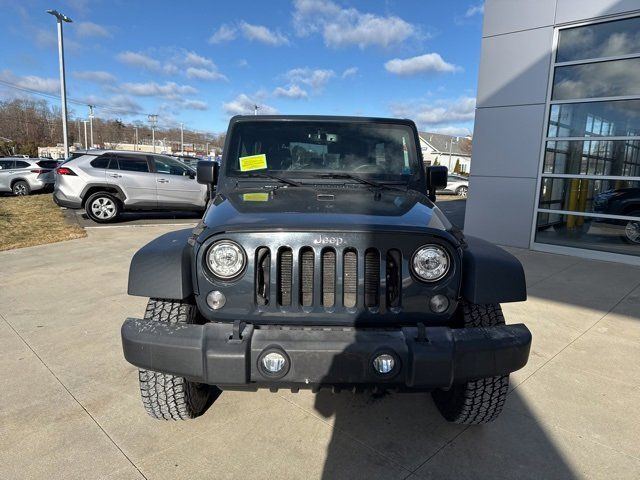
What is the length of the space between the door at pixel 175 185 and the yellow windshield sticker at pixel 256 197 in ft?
25.6

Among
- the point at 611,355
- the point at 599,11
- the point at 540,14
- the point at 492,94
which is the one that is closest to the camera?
the point at 611,355

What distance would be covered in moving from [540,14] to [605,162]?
285 cm

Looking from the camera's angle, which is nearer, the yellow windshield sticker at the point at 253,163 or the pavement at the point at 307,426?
the pavement at the point at 307,426

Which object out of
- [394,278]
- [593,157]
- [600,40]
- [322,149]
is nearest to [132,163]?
[322,149]

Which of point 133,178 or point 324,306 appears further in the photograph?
point 133,178

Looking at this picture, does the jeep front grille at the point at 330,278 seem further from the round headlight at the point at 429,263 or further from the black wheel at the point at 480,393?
the black wheel at the point at 480,393

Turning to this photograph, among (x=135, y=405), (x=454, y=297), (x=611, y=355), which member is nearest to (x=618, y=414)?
(x=611, y=355)

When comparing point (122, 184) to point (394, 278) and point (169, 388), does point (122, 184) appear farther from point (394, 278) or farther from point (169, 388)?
point (394, 278)

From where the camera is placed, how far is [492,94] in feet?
25.9

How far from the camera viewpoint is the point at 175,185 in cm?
1013

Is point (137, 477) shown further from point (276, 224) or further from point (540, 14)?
point (540, 14)

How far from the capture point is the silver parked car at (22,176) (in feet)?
50.6

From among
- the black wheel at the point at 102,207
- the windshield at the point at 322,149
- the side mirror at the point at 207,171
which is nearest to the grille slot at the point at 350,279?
the windshield at the point at 322,149

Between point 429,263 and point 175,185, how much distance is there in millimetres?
9236
